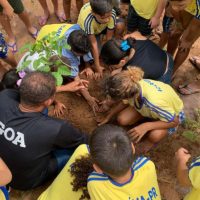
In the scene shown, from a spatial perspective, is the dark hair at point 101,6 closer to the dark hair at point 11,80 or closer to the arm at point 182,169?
the dark hair at point 11,80

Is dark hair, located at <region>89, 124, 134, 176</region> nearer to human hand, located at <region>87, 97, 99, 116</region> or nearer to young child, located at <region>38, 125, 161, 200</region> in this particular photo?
young child, located at <region>38, 125, 161, 200</region>

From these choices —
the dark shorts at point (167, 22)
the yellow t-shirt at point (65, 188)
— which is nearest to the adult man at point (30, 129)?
the yellow t-shirt at point (65, 188)

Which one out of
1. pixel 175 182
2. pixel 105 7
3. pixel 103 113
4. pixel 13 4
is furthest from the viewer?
pixel 13 4

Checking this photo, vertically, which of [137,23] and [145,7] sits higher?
[145,7]

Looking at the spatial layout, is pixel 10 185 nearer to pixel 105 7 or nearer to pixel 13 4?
pixel 105 7

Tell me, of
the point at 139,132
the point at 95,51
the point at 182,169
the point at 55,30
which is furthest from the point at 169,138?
the point at 55,30

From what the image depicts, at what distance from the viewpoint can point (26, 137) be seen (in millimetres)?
2217

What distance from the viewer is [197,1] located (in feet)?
8.92

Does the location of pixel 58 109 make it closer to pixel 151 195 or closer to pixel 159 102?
pixel 159 102

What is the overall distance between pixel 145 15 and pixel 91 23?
2.01 ft

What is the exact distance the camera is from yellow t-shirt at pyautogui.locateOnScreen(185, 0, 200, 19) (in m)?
2.74

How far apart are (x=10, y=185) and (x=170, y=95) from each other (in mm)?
1625

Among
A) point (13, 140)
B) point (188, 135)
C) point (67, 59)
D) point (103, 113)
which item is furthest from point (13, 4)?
point (188, 135)

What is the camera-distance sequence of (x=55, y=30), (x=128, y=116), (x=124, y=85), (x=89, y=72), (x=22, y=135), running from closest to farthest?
(x=22, y=135), (x=124, y=85), (x=128, y=116), (x=55, y=30), (x=89, y=72)
